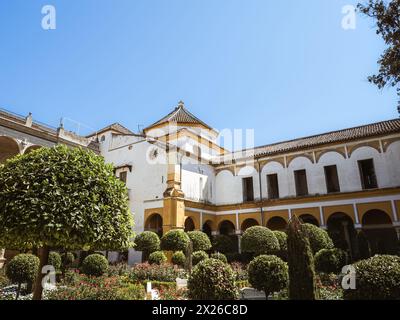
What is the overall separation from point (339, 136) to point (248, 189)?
27.0ft

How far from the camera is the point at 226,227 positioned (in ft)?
87.2

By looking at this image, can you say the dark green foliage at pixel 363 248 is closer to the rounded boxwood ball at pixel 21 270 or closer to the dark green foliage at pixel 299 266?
the dark green foliage at pixel 299 266

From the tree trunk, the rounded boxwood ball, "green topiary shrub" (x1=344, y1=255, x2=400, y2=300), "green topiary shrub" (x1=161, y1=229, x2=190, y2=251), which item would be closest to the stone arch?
"green topiary shrub" (x1=161, y1=229, x2=190, y2=251)

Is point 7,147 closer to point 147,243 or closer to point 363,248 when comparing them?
point 147,243

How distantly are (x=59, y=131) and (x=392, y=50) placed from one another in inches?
874

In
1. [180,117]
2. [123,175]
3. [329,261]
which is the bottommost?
[329,261]

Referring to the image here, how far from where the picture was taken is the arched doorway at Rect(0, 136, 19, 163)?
20.3 metres

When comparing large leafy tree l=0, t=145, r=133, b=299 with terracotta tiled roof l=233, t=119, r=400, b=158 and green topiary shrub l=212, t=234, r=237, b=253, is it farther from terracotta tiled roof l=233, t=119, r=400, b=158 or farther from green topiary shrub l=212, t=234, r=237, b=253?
terracotta tiled roof l=233, t=119, r=400, b=158

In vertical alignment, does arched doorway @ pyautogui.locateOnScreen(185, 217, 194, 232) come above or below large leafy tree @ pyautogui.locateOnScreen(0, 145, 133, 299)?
above

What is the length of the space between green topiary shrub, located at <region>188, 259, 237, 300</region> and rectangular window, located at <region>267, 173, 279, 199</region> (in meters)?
17.0

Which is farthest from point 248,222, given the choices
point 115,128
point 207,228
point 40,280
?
point 40,280

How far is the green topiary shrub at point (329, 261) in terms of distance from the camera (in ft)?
48.1
